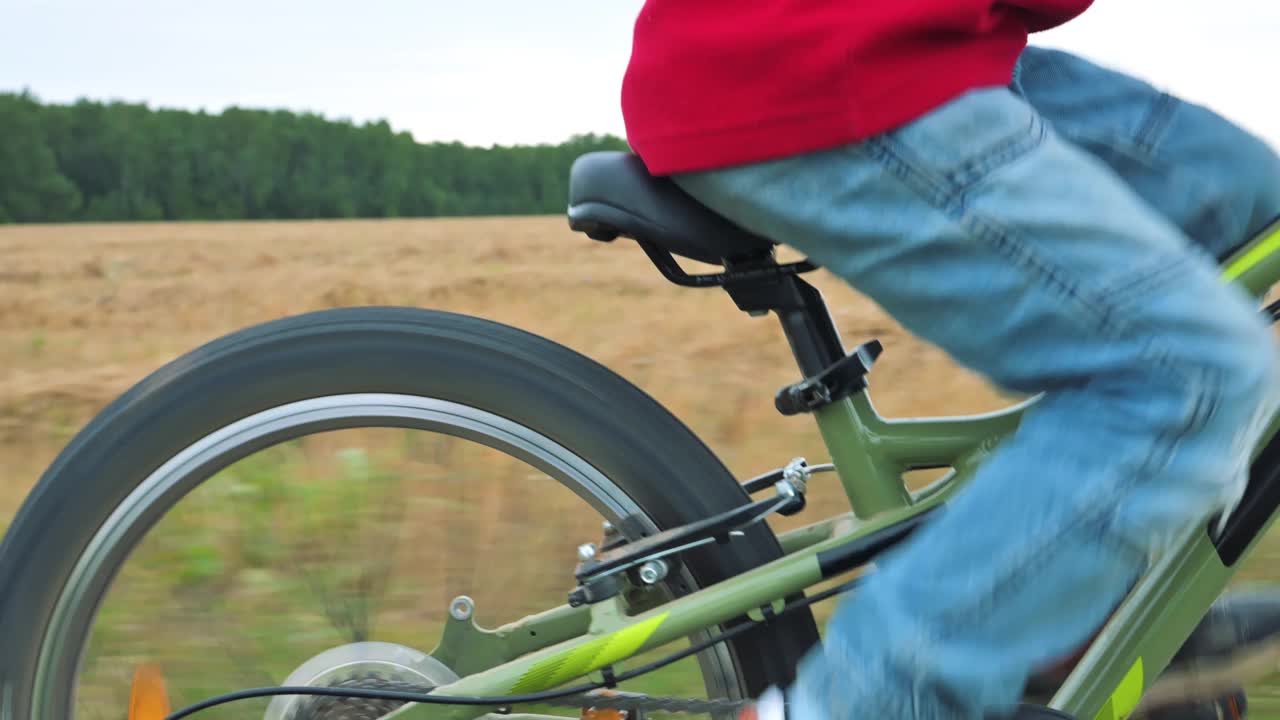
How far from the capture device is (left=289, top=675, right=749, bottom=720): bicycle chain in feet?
4.53

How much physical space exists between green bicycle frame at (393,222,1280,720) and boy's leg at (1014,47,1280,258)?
0.08m

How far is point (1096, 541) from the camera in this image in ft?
3.71

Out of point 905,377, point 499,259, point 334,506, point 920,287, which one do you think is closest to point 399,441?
point 334,506

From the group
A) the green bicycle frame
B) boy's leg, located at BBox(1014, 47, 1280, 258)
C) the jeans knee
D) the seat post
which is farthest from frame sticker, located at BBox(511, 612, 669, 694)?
boy's leg, located at BBox(1014, 47, 1280, 258)

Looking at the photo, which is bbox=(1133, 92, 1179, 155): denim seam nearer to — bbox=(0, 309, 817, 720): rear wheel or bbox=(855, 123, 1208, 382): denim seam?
bbox=(855, 123, 1208, 382): denim seam

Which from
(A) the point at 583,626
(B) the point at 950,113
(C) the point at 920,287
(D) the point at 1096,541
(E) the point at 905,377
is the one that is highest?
(E) the point at 905,377

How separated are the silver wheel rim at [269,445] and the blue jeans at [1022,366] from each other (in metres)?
0.32

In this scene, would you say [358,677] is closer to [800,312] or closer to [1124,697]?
[800,312]

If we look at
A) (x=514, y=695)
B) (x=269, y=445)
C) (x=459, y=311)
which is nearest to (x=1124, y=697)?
(x=514, y=695)

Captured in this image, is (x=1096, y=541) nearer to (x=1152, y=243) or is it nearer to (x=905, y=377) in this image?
(x=1152, y=243)

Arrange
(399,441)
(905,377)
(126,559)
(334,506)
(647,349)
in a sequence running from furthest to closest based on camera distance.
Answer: (647,349) → (905,377) → (334,506) → (399,441) → (126,559)

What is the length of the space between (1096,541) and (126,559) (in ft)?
3.39

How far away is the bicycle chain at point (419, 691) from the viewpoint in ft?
4.53

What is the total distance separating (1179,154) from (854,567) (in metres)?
0.59
